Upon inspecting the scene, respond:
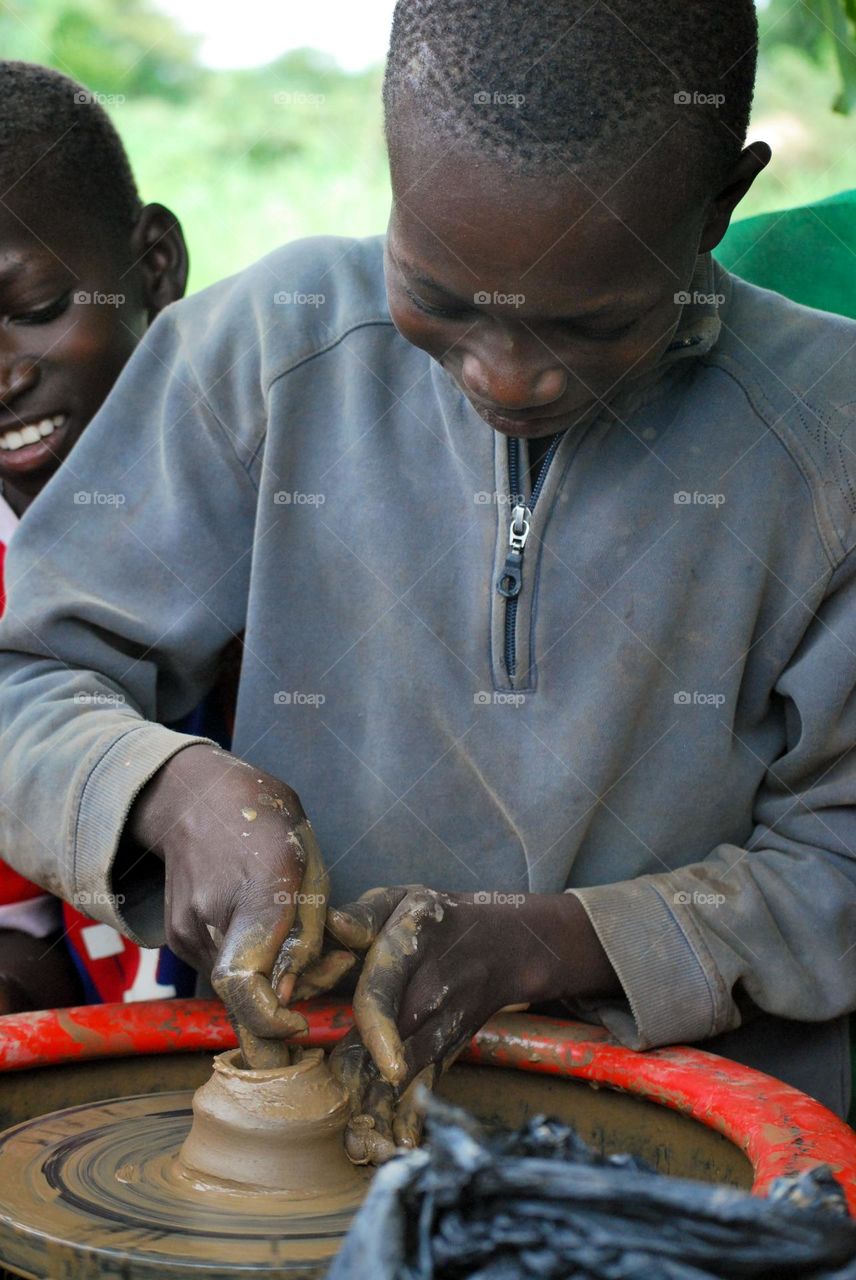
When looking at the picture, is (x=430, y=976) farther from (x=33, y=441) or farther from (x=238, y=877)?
(x=33, y=441)

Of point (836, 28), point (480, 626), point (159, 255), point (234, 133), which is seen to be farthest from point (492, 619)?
point (234, 133)

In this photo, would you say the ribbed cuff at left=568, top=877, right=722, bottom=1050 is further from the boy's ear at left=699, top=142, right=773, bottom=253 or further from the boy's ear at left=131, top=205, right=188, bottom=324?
the boy's ear at left=131, top=205, right=188, bottom=324

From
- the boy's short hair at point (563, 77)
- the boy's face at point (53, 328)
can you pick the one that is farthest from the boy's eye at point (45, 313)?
the boy's short hair at point (563, 77)

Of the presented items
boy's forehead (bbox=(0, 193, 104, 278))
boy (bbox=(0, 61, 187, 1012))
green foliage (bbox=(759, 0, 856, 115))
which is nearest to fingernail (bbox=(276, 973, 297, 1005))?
boy (bbox=(0, 61, 187, 1012))

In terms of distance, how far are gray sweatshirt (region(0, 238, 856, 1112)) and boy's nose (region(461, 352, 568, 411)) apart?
27 centimetres

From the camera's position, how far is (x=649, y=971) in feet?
5.15

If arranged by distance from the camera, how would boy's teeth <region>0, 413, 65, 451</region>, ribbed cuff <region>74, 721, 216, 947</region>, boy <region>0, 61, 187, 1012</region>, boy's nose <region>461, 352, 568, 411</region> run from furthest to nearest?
boy's teeth <region>0, 413, 65, 451</region>, boy <region>0, 61, 187, 1012</region>, ribbed cuff <region>74, 721, 216, 947</region>, boy's nose <region>461, 352, 568, 411</region>

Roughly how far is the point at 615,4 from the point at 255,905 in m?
0.91

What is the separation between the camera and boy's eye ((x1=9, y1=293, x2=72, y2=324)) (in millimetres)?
2357

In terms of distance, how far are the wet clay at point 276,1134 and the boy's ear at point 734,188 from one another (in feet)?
3.16

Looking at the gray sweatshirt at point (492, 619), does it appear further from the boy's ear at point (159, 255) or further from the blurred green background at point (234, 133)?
the blurred green background at point (234, 133)

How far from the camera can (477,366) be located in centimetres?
143

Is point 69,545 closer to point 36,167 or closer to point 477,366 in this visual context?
point 477,366

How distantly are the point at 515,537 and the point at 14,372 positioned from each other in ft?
3.49
